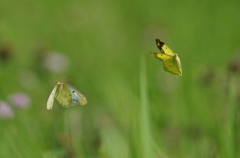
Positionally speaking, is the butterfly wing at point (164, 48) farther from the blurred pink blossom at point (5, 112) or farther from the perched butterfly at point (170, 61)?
the blurred pink blossom at point (5, 112)

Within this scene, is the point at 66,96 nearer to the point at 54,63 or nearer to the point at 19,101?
the point at 19,101

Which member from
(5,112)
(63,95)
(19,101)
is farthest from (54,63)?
(63,95)

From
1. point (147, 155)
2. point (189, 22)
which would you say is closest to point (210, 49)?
point (189, 22)

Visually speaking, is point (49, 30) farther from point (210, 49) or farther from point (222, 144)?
point (222, 144)

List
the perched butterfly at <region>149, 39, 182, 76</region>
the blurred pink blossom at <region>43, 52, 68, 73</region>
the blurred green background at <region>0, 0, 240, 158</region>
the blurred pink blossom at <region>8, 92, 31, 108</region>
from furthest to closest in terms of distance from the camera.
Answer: the blurred pink blossom at <region>43, 52, 68, 73</region> → the blurred pink blossom at <region>8, 92, 31, 108</region> → the blurred green background at <region>0, 0, 240, 158</region> → the perched butterfly at <region>149, 39, 182, 76</region>

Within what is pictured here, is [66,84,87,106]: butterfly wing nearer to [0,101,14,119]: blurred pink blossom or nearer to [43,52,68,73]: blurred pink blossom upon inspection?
[0,101,14,119]: blurred pink blossom

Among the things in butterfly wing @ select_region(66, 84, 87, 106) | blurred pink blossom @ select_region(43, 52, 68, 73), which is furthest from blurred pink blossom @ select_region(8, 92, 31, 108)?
butterfly wing @ select_region(66, 84, 87, 106)
